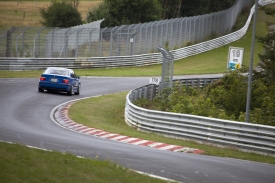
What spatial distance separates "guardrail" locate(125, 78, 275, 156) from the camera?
17.7m

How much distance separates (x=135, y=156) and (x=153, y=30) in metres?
37.6

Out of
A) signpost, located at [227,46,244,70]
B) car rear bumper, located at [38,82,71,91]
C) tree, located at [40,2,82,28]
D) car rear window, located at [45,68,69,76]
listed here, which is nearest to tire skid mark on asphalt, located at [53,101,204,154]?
car rear bumper, located at [38,82,71,91]

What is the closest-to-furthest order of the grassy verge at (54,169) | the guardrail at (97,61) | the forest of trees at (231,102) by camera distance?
the grassy verge at (54,169)
the forest of trees at (231,102)
the guardrail at (97,61)

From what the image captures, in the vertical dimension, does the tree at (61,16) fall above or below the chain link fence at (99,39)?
above

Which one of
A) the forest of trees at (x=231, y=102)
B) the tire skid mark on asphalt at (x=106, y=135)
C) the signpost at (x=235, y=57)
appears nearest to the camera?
the tire skid mark on asphalt at (x=106, y=135)

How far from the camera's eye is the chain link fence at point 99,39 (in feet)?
138

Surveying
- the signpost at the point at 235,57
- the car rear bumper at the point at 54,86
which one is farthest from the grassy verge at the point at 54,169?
the signpost at the point at 235,57

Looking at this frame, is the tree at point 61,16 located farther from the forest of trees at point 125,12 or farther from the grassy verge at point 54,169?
Answer: the grassy verge at point 54,169

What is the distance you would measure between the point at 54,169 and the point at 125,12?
2241 inches

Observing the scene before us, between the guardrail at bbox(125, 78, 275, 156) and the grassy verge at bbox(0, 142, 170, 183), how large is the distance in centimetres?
684

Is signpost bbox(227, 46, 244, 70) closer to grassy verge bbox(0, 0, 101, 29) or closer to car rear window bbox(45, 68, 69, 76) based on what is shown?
car rear window bbox(45, 68, 69, 76)

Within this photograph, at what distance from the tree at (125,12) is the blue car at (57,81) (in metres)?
35.9

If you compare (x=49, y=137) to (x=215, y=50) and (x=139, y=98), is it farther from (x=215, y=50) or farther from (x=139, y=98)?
(x=215, y=50)

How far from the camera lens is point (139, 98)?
29.2 meters
